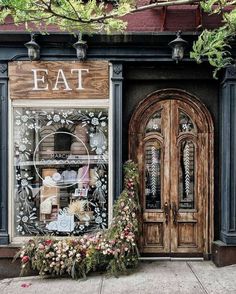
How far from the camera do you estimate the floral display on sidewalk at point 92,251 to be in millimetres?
5953

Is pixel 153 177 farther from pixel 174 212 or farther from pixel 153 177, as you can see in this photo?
pixel 174 212

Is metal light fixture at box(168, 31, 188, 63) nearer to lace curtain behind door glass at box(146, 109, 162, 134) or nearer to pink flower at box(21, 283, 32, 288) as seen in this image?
lace curtain behind door glass at box(146, 109, 162, 134)

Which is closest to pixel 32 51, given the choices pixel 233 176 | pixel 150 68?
pixel 150 68

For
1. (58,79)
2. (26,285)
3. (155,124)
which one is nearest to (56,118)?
(58,79)

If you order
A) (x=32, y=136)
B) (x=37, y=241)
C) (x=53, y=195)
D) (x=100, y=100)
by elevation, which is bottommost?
(x=37, y=241)

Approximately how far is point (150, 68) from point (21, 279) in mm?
4140

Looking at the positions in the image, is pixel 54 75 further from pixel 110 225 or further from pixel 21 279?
pixel 21 279

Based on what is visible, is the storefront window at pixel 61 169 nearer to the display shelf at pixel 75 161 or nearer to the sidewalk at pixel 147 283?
the display shelf at pixel 75 161

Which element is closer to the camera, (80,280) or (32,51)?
(80,280)

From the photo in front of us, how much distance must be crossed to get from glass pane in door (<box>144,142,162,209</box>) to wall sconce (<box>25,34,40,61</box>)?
8.14 ft

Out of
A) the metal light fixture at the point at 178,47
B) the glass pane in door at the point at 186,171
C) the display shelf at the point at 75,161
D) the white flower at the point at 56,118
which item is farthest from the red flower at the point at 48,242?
the metal light fixture at the point at 178,47

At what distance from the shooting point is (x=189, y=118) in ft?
22.6

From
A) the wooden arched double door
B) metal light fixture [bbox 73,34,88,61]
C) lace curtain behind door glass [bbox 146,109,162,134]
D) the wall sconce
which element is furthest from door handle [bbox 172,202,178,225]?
the wall sconce

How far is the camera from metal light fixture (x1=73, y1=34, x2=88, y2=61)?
20.6ft
